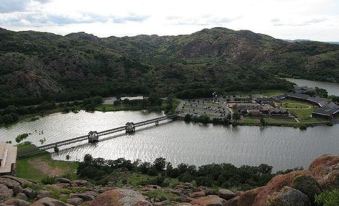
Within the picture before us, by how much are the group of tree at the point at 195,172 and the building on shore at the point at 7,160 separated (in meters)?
10.1

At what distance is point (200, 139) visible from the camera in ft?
328

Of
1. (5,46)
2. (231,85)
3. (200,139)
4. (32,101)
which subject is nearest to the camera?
(200,139)

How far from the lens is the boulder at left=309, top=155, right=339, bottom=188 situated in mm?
21875

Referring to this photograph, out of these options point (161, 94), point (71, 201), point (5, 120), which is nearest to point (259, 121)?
point (161, 94)

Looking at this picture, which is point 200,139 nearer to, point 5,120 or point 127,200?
point 5,120

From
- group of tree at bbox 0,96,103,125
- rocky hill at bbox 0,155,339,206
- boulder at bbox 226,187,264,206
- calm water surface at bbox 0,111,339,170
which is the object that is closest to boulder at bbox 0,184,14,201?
rocky hill at bbox 0,155,339,206

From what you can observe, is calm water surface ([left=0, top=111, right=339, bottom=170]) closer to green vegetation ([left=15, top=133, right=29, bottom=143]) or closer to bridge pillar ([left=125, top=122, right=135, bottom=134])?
green vegetation ([left=15, top=133, right=29, bottom=143])

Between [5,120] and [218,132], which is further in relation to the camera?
[5,120]

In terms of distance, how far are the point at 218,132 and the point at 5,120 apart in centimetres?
5633

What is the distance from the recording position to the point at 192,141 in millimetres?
98000

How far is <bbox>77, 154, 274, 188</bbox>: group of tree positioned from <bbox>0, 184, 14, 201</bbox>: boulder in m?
28.1

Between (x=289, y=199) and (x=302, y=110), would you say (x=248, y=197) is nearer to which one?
(x=289, y=199)

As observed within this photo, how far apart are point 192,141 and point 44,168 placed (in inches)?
1349

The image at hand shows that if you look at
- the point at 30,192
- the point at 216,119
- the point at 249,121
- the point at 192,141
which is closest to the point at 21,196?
the point at 30,192
